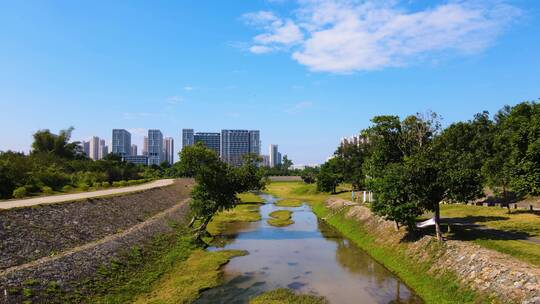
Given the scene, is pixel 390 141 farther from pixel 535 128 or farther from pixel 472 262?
pixel 472 262

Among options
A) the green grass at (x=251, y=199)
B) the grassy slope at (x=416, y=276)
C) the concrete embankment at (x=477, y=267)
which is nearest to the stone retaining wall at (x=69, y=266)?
the grassy slope at (x=416, y=276)

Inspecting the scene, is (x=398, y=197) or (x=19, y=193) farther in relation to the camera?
(x=19, y=193)

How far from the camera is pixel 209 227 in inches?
2288

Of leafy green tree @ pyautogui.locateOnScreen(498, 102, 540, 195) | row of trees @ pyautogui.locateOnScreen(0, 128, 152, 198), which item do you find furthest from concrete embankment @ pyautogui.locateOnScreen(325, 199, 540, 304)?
row of trees @ pyautogui.locateOnScreen(0, 128, 152, 198)

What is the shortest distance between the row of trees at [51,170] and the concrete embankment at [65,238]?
1400 cm

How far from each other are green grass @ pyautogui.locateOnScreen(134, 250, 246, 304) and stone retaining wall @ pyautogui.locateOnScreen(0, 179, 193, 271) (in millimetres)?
8894

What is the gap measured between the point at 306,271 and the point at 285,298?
7792 millimetres

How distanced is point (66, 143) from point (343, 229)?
10220cm

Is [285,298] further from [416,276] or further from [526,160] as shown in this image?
[526,160]

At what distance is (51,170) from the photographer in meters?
75.8

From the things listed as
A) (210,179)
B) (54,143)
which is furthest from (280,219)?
(54,143)

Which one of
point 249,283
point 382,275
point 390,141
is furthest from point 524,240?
point 390,141

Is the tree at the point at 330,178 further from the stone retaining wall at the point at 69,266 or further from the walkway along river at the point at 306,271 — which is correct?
Answer: the stone retaining wall at the point at 69,266

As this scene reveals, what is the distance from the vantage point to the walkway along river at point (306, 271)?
2711 centimetres
